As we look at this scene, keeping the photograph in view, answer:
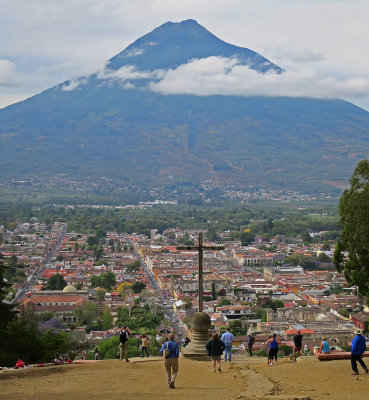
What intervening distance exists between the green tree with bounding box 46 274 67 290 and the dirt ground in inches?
1584

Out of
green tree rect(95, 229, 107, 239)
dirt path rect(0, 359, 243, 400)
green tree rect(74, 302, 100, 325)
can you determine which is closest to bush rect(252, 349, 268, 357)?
green tree rect(74, 302, 100, 325)

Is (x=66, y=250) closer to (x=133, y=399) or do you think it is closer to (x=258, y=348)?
(x=258, y=348)

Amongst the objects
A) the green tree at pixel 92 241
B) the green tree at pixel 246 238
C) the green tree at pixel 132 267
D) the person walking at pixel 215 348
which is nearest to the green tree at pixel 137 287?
the green tree at pixel 132 267

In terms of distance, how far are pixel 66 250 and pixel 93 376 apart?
68.2 meters

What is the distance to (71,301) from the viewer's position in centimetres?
4438

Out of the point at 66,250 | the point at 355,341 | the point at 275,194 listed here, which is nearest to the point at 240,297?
the point at 66,250

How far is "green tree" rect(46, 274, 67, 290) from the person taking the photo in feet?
170

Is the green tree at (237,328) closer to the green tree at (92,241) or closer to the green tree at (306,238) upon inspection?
the green tree at (92,241)

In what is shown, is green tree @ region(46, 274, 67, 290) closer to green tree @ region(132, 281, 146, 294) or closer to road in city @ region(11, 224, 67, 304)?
road in city @ region(11, 224, 67, 304)

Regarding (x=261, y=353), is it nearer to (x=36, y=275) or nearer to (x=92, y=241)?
(x=36, y=275)

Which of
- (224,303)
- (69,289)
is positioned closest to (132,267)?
(69,289)

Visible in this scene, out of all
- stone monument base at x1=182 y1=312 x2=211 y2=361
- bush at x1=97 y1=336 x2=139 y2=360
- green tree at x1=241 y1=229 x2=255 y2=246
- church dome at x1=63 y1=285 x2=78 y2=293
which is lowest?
green tree at x1=241 y1=229 x2=255 y2=246

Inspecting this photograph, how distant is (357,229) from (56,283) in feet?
129

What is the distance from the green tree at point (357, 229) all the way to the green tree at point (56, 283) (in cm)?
3783
